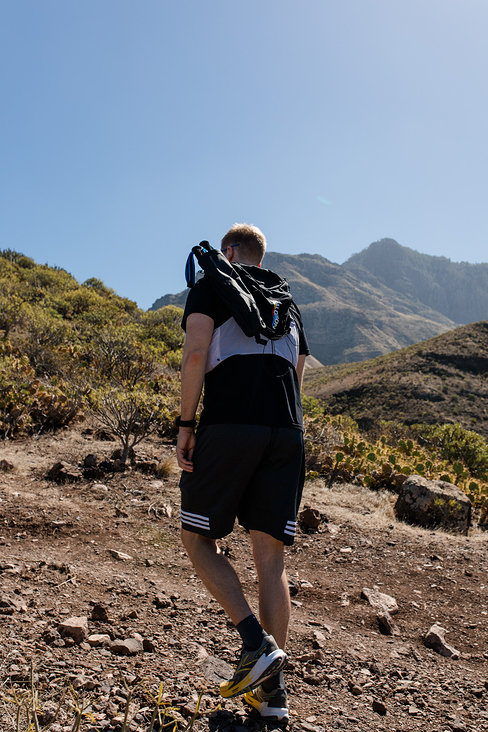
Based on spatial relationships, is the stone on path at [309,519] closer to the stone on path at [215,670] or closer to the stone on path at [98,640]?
the stone on path at [215,670]

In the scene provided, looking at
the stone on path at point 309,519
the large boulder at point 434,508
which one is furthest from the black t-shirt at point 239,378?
the large boulder at point 434,508

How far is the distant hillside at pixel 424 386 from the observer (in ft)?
106

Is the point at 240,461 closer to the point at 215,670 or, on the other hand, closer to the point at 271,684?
the point at 271,684

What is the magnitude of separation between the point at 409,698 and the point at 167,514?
211 cm

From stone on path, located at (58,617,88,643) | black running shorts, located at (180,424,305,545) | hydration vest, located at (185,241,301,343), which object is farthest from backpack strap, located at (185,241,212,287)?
stone on path, located at (58,617,88,643)

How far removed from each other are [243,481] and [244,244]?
3.24 feet

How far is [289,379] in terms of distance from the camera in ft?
5.77

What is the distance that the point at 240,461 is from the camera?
156cm

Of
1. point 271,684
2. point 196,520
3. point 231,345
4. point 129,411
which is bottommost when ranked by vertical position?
point 271,684

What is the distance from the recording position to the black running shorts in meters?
1.57

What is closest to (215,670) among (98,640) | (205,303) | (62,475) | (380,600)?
(98,640)

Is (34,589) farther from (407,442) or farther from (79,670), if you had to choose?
(407,442)

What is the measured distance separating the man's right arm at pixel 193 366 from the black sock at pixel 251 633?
530mm

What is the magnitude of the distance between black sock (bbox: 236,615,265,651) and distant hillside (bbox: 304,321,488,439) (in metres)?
28.8
